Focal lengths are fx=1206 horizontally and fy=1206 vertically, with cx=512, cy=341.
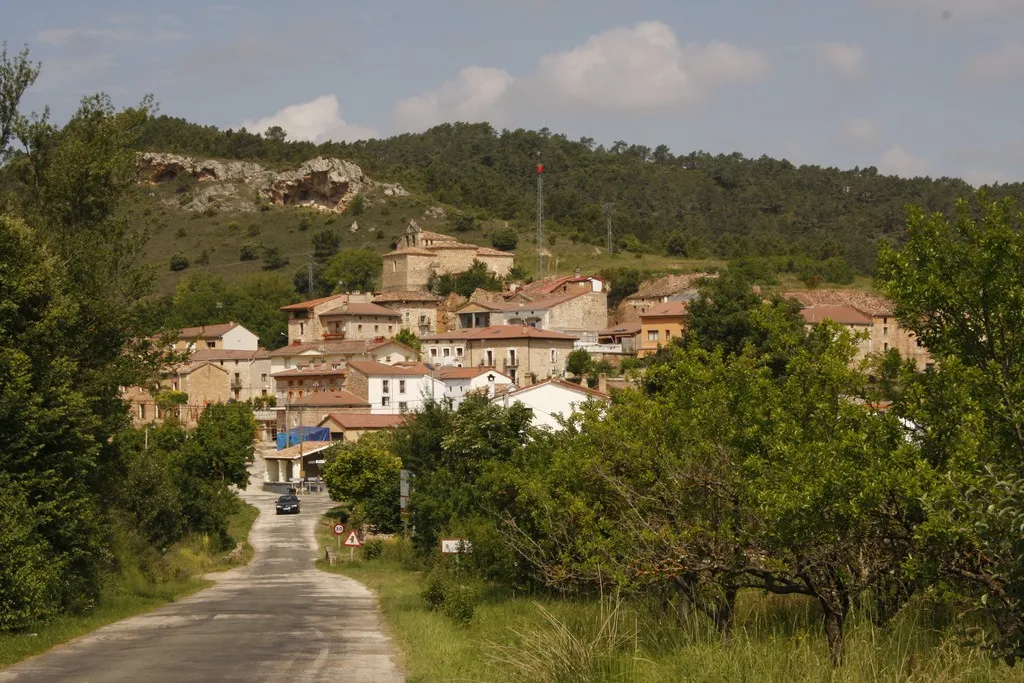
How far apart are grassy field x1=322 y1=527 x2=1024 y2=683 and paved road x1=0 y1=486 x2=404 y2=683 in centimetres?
109

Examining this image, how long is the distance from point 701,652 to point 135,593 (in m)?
19.1

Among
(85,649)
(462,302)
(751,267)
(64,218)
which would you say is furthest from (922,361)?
(85,649)

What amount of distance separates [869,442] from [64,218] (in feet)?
64.4

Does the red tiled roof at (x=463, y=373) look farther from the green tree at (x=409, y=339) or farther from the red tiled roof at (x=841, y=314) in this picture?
the red tiled roof at (x=841, y=314)

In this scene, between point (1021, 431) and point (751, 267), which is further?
point (751, 267)

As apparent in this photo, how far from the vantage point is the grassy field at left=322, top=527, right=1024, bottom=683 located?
954 centimetres

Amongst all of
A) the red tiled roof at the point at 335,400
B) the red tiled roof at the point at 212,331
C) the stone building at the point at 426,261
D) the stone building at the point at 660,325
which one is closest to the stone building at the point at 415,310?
the stone building at the point at 426,261

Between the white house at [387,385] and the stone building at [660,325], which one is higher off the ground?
the stone building at [660,325]

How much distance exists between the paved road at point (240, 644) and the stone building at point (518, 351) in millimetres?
53559

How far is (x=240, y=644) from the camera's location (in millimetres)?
16625

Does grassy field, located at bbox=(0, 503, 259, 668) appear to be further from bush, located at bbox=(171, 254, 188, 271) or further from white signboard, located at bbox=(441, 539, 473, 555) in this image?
bush, located at bbox=(171, 254, 188, 271)

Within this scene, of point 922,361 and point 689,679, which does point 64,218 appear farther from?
point 922,361

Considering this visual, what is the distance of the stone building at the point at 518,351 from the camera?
8344 centimetres

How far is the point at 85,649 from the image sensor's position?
1648 centimetres
